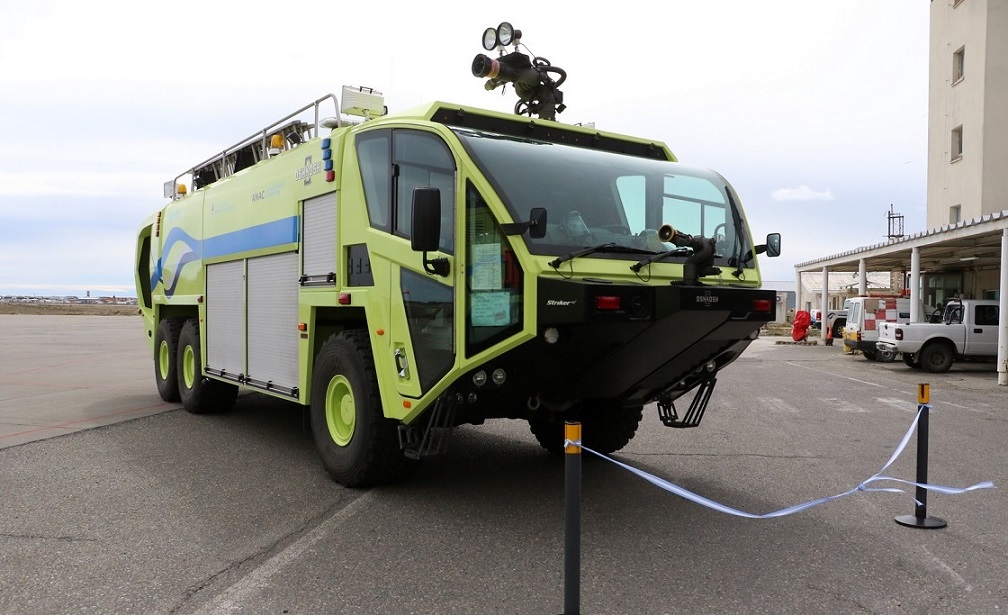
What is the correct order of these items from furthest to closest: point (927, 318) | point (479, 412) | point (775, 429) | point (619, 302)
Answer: point (927, 318) < point (775, 429) < point (479, 412) < point (619, 302)

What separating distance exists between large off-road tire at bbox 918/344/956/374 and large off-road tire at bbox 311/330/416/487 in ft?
55.4

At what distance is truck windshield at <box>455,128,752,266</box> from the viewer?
4938 mm

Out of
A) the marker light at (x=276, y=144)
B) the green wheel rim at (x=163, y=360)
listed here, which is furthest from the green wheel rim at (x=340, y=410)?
the green wheel rim at (x=163, y=360)

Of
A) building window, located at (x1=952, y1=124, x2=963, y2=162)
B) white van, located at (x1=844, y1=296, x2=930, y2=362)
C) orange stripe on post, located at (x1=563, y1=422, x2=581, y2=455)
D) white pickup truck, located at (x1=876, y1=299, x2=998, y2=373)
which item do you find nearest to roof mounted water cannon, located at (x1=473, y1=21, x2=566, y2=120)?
orange stripe on post, located at (x1=563, y1=422, x2=581, y2=455)

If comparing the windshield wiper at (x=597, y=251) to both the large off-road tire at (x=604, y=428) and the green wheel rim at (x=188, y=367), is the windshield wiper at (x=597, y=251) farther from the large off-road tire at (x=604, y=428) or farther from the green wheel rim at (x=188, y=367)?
the green wheel rim at (x=188, y=367)

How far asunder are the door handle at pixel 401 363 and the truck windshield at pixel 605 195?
131 cm

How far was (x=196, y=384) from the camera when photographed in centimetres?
956

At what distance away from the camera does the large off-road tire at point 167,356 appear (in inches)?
411

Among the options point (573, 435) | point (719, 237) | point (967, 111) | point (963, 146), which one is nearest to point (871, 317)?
point (963, 146)

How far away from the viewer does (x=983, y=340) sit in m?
19.0

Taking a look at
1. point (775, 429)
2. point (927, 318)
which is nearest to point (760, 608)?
point (775, 429)

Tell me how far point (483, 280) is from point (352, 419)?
76.5 inches

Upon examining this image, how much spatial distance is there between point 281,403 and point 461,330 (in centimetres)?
703

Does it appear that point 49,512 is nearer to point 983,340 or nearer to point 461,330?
point 461,330
